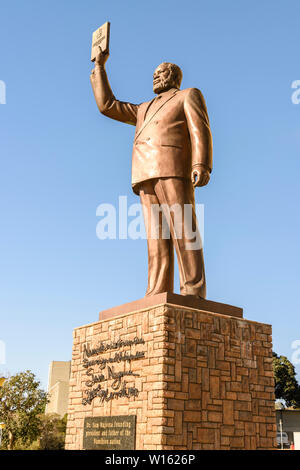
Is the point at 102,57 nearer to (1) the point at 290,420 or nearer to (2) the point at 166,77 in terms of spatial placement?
→ (2) the point at 166,77

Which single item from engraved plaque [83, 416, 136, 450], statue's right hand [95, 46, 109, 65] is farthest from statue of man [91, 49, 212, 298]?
engraved plaque [83, 416, 136, 450]

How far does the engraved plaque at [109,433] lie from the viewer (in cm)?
605

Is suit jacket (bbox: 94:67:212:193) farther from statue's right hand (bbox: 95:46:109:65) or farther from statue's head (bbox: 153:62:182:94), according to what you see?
statue's right hand (bbox: 95:46:109:65)

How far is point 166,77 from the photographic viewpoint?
767 cm

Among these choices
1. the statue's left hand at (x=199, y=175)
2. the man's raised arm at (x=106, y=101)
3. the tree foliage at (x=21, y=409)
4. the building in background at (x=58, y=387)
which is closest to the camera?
the statue's left hand at (x=199, y=175)

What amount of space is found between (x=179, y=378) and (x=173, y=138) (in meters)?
3.14

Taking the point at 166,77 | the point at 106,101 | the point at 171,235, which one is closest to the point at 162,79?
the point at 166,77

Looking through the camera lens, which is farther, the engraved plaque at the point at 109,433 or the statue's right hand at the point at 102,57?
the statue's right hand at the point at 102,57

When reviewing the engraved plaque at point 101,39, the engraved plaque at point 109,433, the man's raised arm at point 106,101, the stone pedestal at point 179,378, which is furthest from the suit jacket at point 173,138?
the engraved plaque at point 109,433

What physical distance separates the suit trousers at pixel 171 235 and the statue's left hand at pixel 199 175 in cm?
29

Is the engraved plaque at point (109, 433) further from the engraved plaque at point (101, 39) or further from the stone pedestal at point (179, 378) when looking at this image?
the engraved plaque at point (101, 39)

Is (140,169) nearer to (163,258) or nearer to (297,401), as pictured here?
(163,258)

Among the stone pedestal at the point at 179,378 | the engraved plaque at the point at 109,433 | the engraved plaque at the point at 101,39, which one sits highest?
the engraved plaque at the point at 101,39

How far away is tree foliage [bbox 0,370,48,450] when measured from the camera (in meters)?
27.1
